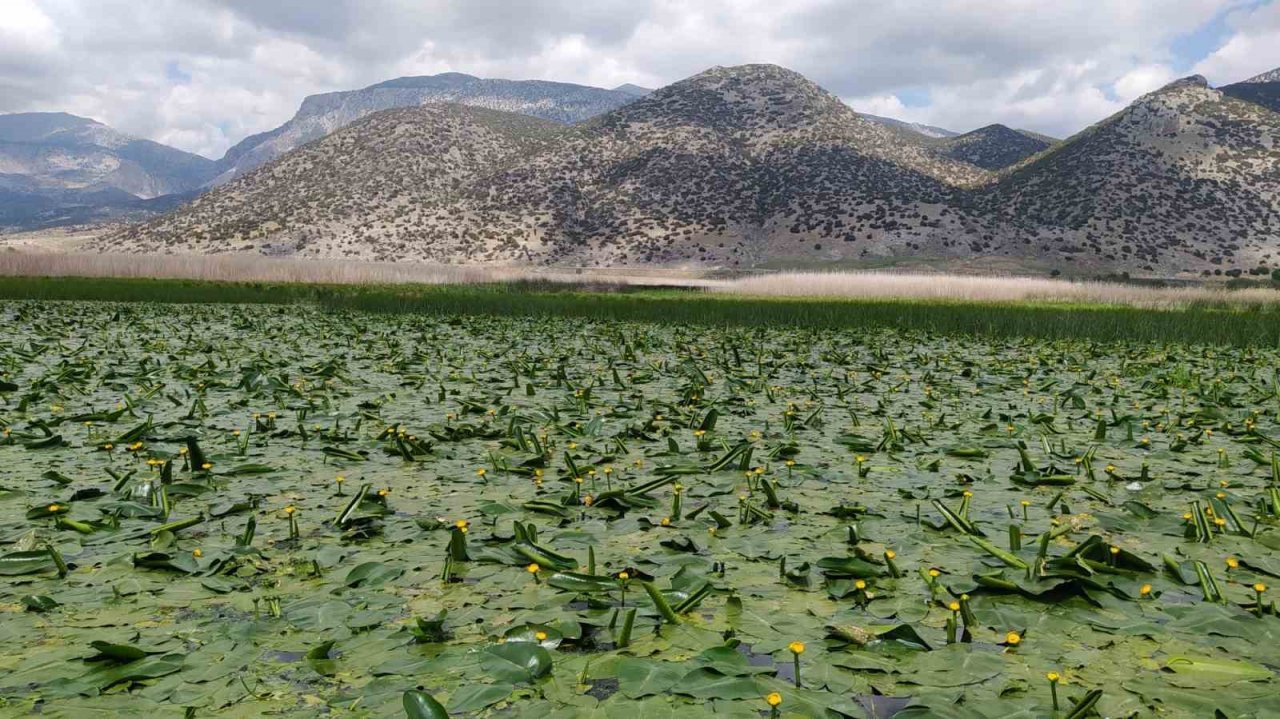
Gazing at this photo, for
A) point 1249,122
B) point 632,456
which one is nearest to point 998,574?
point 632,456

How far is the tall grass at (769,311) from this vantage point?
2309 cm

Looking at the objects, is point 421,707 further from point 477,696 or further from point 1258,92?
point 1258,92

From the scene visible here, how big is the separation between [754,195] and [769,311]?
5879 centimetres

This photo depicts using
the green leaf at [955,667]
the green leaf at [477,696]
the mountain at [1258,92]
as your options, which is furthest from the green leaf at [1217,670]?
the mountain at [1258,92]

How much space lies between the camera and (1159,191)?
73.1 m

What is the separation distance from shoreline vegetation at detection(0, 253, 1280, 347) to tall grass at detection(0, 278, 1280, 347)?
0.05m

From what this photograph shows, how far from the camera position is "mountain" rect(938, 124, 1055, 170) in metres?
119

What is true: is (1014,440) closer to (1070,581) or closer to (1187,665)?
(1070,581)

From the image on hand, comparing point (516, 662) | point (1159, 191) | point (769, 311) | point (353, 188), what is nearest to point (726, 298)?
point (769, 311)

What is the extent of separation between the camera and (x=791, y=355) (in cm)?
1706

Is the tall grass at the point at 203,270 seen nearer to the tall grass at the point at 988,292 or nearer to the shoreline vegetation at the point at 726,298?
the shoreline vegetation at the point at 726,298

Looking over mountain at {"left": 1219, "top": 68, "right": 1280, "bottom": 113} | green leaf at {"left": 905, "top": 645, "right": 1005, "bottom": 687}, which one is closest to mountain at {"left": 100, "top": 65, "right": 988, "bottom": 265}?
mountain at {"left": 1219, "top": 68, "right": 1280, "bottom": 113}

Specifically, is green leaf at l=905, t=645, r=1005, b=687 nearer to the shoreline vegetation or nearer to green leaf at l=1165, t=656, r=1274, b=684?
green leaf at l=1165, t=656, r=1274, b=684

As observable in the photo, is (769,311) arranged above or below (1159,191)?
below
